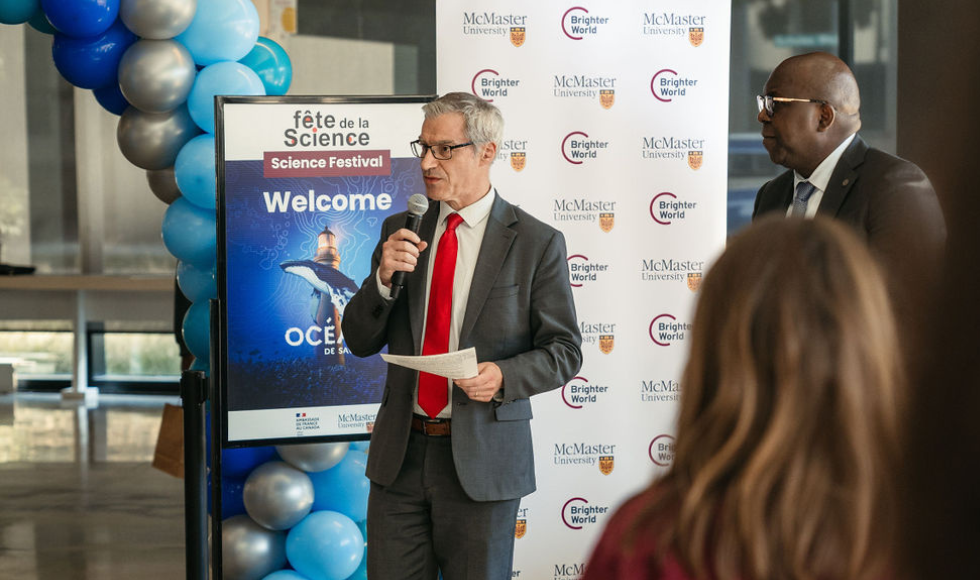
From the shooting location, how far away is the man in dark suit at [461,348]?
244 cm

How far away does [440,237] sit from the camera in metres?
2.60

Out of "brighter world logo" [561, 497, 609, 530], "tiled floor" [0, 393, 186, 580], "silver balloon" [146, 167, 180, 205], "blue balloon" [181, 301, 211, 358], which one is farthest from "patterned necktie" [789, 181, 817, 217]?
"tiled floor" [0, 393, 186, 580]

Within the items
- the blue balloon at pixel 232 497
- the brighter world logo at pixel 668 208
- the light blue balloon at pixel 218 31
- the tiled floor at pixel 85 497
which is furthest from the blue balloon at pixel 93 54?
the tiled floor at pixel 85 497

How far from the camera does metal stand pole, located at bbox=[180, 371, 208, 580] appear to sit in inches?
117

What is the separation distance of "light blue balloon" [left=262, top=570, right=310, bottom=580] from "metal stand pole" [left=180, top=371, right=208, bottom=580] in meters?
0.40

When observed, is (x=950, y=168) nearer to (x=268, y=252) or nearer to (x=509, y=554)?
(x=509, y=554)

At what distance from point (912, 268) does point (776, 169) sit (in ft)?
25.2

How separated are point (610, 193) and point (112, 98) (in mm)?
1954

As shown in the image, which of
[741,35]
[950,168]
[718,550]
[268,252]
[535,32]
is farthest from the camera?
[741,35]

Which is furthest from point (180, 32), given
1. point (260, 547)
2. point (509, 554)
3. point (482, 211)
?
point (509, 554)

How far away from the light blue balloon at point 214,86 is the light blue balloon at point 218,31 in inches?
2.2

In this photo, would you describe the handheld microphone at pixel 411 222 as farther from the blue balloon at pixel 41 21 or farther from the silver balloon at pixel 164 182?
the blue balloon at pixel 41 21

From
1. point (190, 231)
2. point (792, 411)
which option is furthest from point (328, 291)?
point (792, 411)

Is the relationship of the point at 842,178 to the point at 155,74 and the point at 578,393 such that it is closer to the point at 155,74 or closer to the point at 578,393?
the point at 578,393
